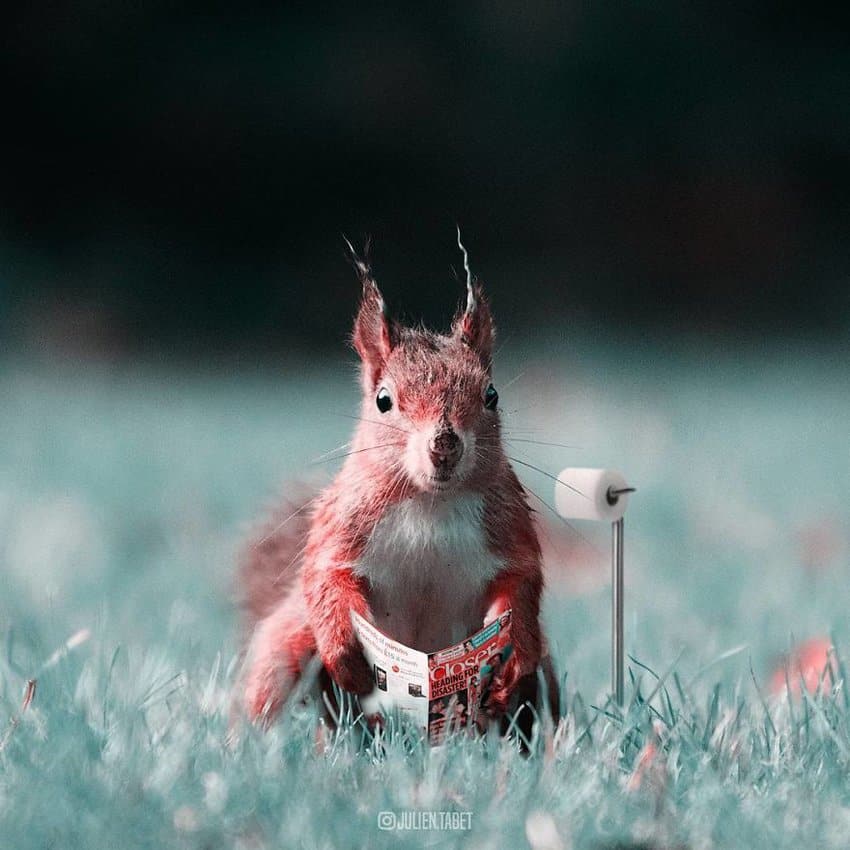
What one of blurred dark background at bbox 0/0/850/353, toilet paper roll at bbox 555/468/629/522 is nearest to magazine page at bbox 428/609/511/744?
toilet paper roll at bbox 555/468/629/522

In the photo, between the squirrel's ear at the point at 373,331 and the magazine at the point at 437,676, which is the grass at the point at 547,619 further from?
the squirrel's ear at the point at 373,331

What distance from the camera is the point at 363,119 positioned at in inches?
60.2

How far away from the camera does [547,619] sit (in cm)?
153

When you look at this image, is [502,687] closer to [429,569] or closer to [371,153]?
[429,569]

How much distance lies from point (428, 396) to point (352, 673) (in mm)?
297

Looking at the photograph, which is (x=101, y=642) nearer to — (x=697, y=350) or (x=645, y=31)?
(x=697, y=350)

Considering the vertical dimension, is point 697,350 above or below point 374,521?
above

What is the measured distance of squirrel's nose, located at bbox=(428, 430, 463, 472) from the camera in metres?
1.16

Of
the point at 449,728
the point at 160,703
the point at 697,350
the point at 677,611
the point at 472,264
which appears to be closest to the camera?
the point at 449,728

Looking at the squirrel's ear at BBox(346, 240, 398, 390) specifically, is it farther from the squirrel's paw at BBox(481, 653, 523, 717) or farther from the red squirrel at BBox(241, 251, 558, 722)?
the squirrel's paw at BBox(481, 653, 523, 717)

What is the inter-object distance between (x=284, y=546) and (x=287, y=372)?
0.22 meters

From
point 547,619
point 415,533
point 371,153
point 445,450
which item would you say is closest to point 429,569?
point 415,533

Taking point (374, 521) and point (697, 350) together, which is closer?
point (374, 521)

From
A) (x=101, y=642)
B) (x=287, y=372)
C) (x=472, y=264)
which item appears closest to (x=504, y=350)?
(x=472, y=264)
